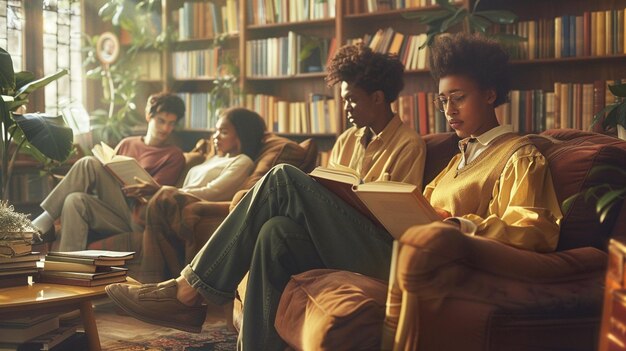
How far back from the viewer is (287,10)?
5297 millimetres

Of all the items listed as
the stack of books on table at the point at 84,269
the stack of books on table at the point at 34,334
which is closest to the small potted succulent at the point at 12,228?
the stack of books on table at the point at 84,269

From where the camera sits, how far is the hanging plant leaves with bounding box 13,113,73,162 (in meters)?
3.53

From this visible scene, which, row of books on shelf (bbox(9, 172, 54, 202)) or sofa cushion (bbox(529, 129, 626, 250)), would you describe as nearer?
sofa cushion (bbox(529, 129, 626, 250))

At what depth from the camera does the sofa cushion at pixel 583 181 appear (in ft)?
7.07

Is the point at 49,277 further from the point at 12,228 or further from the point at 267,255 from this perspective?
the point at 267,255

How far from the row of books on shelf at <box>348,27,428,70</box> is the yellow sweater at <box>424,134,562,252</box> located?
216 centimetres

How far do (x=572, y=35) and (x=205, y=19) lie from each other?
260 cm

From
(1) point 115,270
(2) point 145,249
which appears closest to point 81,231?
(2) point 145,249

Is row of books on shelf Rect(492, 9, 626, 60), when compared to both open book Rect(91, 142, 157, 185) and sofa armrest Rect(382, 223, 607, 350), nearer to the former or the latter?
open book Rect(91, 142, 157, 185)

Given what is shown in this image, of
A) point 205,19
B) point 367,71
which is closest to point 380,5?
point 205,19

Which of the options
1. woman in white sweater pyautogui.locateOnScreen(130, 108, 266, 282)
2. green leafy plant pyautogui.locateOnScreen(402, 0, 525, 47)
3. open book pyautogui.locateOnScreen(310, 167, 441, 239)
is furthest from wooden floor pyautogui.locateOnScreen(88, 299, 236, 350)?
green leafy plant pyautogui.locateOnScreen(402, 0, 525, 47)

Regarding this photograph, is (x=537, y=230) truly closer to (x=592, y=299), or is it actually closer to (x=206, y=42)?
(x=592, y=299)

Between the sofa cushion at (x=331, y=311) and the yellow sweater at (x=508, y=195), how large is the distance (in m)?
0.33

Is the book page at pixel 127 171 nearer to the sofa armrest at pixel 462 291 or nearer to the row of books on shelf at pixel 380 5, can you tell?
the row of books on shelf at pixel 380 5
